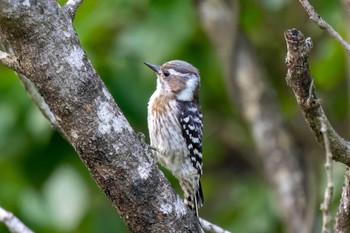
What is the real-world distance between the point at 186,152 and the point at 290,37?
9.69 ft

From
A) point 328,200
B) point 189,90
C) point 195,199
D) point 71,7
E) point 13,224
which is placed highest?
point 71,7

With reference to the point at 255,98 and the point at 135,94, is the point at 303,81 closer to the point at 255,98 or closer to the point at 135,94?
the point at 135,94

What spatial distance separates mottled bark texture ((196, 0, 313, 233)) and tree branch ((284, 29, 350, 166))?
3.34 m

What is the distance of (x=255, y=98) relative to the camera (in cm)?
699

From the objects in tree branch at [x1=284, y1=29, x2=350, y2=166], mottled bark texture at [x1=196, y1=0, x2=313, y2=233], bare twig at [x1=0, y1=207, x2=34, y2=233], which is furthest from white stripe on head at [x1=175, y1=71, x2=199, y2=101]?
tree branch at [x1=284, y1=29, x2=350, y2=166]

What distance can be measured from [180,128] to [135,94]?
627mm

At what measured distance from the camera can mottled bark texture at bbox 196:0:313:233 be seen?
6820 millimetres

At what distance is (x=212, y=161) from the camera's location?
805cm

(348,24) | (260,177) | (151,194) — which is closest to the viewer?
(151,194)

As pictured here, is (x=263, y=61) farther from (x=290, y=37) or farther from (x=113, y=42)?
(x=290, y=37)

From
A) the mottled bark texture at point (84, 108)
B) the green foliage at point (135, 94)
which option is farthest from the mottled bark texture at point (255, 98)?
the mottled bark texture at point (84, 108)

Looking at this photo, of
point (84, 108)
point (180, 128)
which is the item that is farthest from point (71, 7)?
point (180, 128)

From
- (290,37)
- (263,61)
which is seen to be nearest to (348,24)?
(263,61)

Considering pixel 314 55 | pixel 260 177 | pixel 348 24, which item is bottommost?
pixel 260 177
